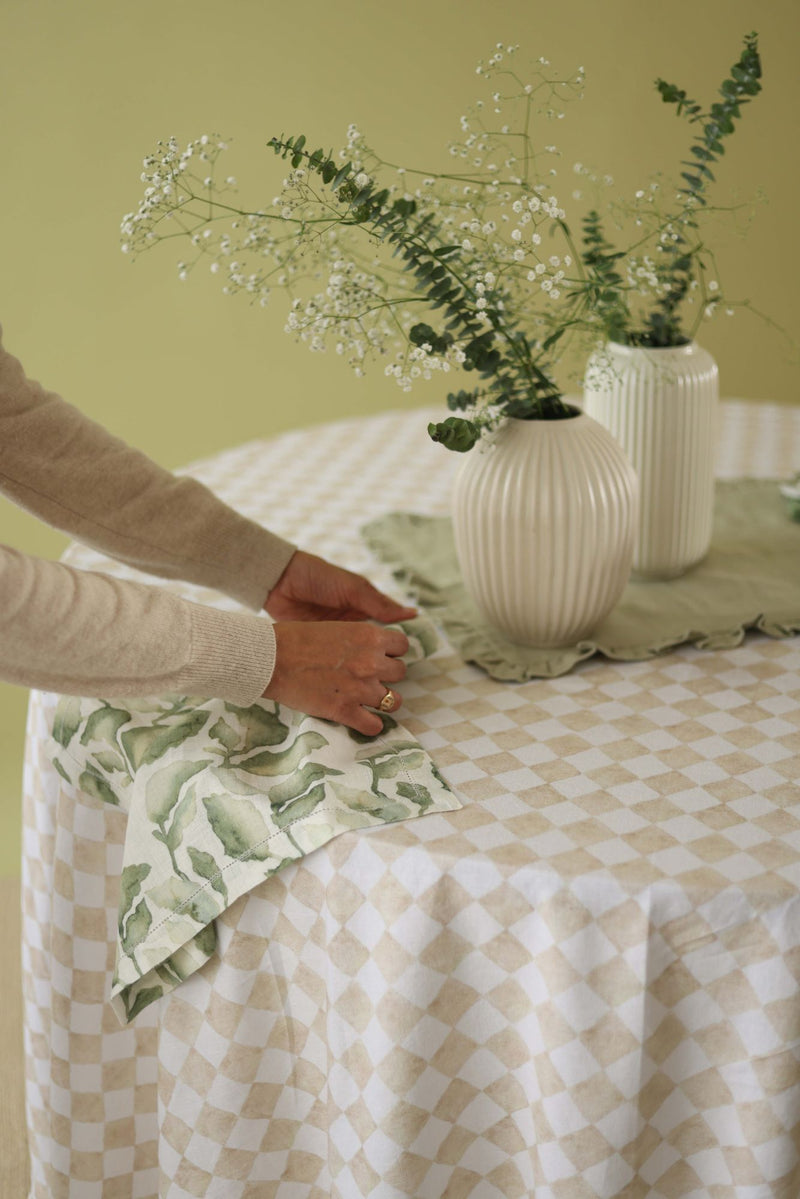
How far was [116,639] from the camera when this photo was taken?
1042 mm

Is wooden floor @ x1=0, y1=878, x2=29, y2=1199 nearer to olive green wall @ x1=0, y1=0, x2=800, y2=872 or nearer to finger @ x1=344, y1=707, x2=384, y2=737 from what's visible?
olive green wall @ x1=0, y1=0, x2=800, y2=872

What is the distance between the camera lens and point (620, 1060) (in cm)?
94

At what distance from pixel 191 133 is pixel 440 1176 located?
110 inches

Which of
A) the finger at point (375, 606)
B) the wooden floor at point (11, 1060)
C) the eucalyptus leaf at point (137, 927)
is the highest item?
the finger at point (375, 606)

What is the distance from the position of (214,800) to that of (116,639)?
16 centimetres

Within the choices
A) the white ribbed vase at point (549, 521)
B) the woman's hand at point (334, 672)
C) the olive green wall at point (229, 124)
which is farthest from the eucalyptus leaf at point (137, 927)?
the olive green wall at point (229, 124)

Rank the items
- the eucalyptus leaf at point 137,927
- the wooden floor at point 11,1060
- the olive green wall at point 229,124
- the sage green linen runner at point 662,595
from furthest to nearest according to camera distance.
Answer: the olive green wall at point 229,124 < the wooden floor at point 11,1060 < the sage green linen runner at point 662,595 < the eucalyptus leaf at point 137,927

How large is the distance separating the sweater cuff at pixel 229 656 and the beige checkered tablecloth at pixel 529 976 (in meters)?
0.17

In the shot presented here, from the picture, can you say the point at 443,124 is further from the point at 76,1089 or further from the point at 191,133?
the point at 76,1089

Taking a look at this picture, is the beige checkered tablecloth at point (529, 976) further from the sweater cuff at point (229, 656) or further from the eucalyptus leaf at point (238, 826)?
the sweater cuff at point (229, 656)

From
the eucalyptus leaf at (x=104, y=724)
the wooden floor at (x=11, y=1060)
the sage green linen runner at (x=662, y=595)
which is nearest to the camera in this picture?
the eucalyptus leaf at (x=104, y=724)

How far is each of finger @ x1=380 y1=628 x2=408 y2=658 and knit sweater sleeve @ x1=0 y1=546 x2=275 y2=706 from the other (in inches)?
5.3

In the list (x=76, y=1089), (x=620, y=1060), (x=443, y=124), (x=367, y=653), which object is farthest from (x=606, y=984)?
(x=443, y=124)

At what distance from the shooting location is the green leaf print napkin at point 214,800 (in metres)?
1.01
